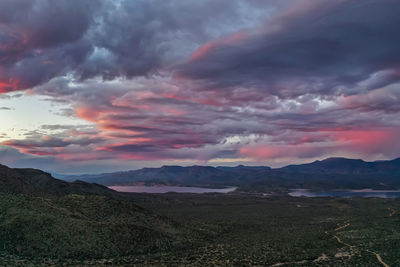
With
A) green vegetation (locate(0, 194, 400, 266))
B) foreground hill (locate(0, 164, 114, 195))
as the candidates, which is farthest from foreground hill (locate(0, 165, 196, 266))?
foreground hill (locate(0, 164, 114, 195))

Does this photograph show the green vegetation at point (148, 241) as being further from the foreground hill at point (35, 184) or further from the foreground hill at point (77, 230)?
the foreground hill at point (35, 184)

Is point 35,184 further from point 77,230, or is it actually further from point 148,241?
point 148,241

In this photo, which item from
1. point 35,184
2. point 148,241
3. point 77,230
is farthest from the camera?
point 35,184

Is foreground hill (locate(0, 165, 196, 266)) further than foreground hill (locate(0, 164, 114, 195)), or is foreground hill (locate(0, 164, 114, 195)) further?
foreground hill (locate(0, 164, 114, 195))

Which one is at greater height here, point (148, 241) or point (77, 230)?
point (77, 230)

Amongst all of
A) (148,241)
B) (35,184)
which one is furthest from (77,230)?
(35,184)

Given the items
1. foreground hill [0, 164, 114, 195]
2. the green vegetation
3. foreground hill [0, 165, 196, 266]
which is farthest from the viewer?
foreground hill [0, 164, 114, 195]

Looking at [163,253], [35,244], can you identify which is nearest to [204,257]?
[163,253]

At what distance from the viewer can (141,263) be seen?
49750 millimetres

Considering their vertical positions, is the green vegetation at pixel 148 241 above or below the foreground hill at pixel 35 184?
below

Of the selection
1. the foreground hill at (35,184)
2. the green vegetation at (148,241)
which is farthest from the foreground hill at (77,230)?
the foreground hill at (35,184)

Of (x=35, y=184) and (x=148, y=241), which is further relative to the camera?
(x=35, y=184)

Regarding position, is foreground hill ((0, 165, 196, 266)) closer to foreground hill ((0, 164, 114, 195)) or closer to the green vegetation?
the green vegetation

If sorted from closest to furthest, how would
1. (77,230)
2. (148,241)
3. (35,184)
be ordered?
(77,230)
(148,241)
(35,184)
